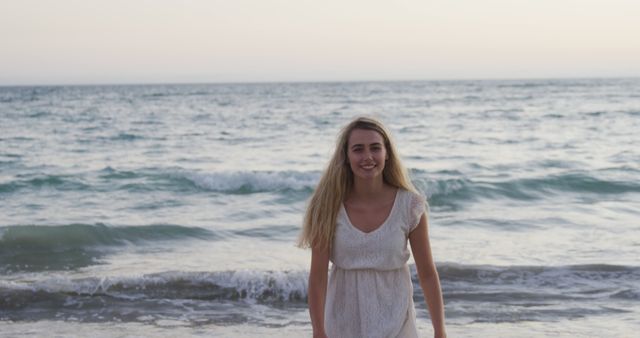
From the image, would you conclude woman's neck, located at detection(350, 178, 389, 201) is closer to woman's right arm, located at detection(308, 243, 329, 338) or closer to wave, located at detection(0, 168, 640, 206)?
woman's right arm, located at detection(308, 243, 329, 338)

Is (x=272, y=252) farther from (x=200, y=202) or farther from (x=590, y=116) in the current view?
(x=590, y=116)

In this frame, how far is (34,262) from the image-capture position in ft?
34.7

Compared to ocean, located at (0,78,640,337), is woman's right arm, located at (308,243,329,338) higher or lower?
higher

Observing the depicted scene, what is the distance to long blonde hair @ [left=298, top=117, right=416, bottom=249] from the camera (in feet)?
10.9

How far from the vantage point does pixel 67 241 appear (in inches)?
464

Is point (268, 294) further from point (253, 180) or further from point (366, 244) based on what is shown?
point (253, 180)

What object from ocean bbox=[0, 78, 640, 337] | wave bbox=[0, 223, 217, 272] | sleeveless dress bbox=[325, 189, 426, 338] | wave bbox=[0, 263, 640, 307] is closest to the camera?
sleeveless dress bbox=[325, 189, 426, 338]

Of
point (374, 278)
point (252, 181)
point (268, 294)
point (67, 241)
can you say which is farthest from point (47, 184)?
point (374, 278)

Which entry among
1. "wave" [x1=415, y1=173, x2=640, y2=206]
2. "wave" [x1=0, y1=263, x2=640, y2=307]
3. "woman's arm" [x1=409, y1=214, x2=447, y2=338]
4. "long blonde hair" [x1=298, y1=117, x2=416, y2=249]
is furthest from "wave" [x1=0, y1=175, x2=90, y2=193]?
"woman's arm" [x1=409, y1=214, x2=447, y2=338]

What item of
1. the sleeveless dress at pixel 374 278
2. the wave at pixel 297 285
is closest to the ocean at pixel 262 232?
the wave at pixel 297 285

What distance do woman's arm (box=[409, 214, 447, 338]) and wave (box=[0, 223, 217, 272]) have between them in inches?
305

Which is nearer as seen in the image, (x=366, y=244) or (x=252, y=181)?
(x=366, y=244)

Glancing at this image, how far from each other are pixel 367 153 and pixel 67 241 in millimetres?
9281

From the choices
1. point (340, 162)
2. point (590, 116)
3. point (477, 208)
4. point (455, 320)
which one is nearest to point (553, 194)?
point (477, 208)
